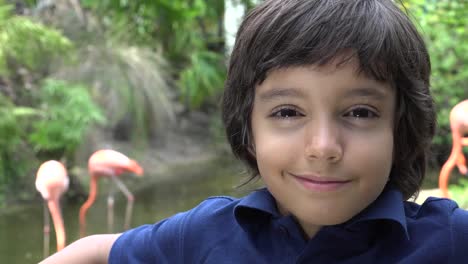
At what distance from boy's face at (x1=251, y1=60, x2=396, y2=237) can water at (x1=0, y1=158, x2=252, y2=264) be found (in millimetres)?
1099

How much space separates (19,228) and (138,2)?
6.64 feet

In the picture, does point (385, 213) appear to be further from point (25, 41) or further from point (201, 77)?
point (201, 77)

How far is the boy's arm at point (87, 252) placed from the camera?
74cm

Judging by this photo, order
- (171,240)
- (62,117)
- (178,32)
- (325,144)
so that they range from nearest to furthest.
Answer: (325,144) < (171,240) < (62,117) < (178,32)

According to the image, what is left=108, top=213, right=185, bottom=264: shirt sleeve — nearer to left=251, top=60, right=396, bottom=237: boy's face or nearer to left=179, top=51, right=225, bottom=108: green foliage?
left=251, top=60, right=396, bottom=237: boy's face

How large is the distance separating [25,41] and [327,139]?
2350 mm

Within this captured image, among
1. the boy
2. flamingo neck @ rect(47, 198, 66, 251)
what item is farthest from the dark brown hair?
flamingo neck @ rect(47, 198, 66, 251)

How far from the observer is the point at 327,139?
1.98ft

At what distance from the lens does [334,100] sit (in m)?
0.61

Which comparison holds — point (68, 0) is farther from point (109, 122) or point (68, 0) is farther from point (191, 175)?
point (191, 175)

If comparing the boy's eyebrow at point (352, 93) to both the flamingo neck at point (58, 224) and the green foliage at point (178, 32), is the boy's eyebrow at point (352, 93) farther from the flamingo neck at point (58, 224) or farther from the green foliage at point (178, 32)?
the green foliage at point (178, 32)

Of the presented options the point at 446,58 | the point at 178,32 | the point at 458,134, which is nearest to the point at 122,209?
the point at 458,134

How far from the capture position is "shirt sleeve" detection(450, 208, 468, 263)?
0.63 m

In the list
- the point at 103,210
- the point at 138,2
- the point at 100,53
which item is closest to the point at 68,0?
the point at 138,2
